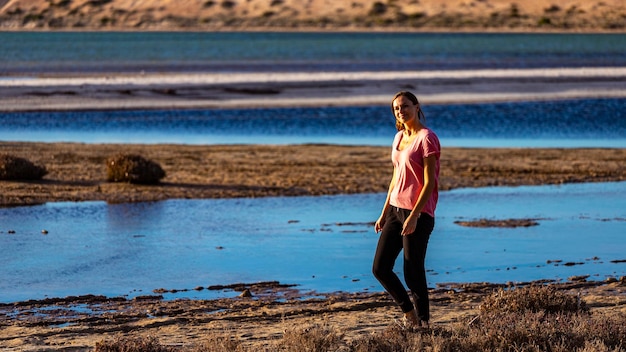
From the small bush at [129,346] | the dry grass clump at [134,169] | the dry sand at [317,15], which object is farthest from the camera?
the dry sand at [317,15]

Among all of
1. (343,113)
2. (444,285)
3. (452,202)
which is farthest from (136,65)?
(444,285)

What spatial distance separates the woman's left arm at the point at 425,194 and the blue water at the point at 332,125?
16.4 metres

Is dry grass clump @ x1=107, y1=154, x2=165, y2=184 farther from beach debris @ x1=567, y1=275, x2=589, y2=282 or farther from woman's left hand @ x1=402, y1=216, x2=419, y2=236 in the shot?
woman's left hand @ x1=402, y1=216, x2=419, y2=236

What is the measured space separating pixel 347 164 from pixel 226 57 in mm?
42663

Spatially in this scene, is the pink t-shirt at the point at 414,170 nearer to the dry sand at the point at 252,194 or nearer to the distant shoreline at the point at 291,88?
the dry sand at the point at 252,194

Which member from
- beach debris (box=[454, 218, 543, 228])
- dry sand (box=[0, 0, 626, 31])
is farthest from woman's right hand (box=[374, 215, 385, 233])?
dry sand (box=[0, 0, 626, 31])

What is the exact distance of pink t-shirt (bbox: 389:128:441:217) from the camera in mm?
7820

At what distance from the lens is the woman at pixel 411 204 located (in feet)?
25.6

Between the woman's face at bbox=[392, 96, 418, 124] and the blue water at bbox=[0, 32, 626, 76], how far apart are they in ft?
140

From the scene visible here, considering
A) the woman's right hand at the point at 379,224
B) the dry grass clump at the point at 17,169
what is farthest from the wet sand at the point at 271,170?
the woman's right hand at the point at 379,224

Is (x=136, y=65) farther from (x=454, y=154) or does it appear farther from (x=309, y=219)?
(x=309, y=219)

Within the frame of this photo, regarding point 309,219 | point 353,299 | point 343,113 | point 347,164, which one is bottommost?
point 353,299

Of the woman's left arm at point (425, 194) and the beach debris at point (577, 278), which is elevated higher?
the woman's left arm at point (425, 194)

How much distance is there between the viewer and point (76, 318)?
31.0 feet
